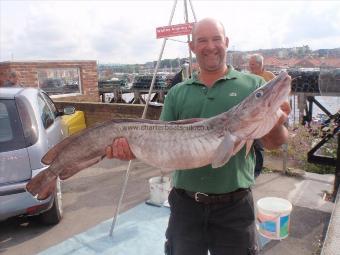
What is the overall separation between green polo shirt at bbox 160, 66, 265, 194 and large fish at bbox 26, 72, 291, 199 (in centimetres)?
17

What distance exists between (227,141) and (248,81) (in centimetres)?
57

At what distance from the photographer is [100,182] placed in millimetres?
6762

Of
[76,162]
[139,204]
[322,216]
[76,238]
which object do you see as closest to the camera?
[76,162]

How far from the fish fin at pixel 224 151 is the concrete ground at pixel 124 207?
235 cm

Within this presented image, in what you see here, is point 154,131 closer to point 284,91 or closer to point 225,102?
point 225,102

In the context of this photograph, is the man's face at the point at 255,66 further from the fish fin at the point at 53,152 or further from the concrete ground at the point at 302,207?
the fish fin at the point at 53,152

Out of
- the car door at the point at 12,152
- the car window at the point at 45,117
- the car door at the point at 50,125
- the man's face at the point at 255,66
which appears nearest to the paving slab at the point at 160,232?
the car door at the point at 12,152

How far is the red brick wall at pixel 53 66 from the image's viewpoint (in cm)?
1223

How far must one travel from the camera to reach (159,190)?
5.41 metres

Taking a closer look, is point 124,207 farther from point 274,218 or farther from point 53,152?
point 53,152

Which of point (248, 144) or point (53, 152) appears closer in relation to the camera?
point (248, 144)

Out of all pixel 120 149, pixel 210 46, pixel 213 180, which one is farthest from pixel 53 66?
pixel 213 180

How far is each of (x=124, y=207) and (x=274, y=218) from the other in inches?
96.1

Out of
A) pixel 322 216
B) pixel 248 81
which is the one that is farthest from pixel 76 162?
pixel 322 216
